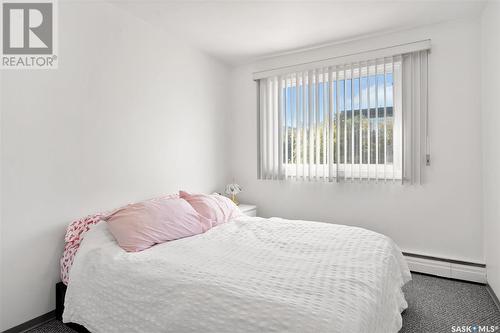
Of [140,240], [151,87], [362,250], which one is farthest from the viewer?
[151,87]

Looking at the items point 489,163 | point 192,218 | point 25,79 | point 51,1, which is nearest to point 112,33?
point 51,1

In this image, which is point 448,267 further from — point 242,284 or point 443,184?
point 242,284

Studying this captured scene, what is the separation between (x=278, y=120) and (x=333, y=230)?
1.84 meters

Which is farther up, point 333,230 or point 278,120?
point 278,120

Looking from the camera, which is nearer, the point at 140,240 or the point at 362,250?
the point at 362,250

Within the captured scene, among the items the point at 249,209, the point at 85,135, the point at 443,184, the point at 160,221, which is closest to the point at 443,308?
the point at 443,184

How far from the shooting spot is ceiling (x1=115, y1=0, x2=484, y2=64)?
8.23ft

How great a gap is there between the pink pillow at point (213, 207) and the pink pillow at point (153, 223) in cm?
11

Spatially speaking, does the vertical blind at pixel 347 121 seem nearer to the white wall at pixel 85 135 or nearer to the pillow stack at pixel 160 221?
the white wall at pixel 85 135

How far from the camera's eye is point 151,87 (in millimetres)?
2922

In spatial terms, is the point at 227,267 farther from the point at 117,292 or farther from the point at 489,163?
the point at 489,163

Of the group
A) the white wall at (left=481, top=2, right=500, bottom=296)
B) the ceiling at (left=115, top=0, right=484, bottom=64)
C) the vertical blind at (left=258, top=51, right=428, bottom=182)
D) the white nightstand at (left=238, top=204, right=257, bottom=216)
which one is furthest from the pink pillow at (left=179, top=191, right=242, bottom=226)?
the white wall at (left=481, top=2, right=500, bottom=296)

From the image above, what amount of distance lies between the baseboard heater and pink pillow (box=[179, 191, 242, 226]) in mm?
1921

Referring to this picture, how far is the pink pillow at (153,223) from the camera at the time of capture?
201 cm
